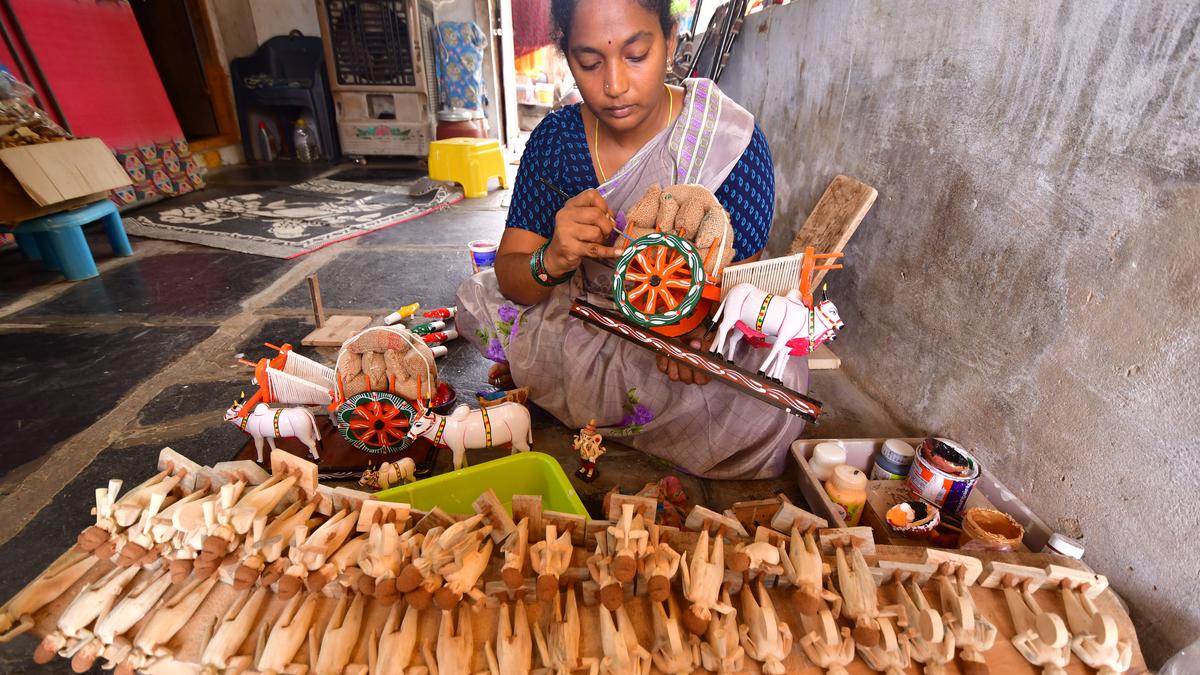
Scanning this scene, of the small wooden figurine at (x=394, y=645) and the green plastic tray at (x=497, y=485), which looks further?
the green plastic tray at (x=497, y=485)

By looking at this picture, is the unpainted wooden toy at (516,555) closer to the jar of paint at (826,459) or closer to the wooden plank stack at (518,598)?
the wooden plank stack at (518,598)

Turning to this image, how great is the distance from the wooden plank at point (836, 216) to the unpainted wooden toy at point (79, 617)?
204 cm

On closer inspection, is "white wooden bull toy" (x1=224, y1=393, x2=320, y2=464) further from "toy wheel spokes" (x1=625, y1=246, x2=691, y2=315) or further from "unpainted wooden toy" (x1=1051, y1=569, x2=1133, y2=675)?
"unpainted wooden toy" (x1=1051, y1=569, x2=1133, y2=675)

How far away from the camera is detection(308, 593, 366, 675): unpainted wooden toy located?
0.89m

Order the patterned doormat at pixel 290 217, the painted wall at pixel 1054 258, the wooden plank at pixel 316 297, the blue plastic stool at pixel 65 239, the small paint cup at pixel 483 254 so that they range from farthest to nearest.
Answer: the patterned doormat at pixel 290 217, the blue plastic stool at pixel 65 239, the small paint cup at pixel 483 254, the wooden plank at pixel 316 297, the painted wall at pixel 1054 258

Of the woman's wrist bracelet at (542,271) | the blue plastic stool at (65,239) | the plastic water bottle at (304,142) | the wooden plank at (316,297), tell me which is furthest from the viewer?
the plastic water bottle at (304,142)

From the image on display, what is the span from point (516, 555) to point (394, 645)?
0.76 feet

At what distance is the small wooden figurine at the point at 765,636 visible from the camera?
0.90m

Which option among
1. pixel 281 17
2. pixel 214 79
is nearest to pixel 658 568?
pixel 214 79

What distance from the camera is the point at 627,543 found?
944mm

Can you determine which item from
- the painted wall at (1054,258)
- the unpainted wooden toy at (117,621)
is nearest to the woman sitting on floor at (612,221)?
the painted wall at (1054,258)

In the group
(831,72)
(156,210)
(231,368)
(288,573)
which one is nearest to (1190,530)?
(288,573)

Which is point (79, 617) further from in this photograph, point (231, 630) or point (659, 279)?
point (659, 279)

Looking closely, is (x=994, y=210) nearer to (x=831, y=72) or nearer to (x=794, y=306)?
(x=794, y=306)
